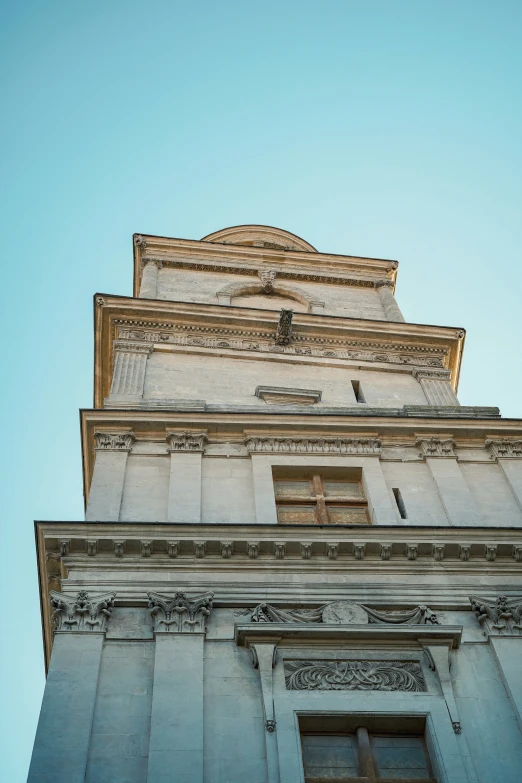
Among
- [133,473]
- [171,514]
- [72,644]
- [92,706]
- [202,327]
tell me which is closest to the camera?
[92,706]

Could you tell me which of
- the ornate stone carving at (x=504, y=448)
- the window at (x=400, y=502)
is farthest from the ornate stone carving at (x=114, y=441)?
the ornate stone carving at (x=504, y=448)

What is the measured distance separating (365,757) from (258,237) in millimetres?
29991

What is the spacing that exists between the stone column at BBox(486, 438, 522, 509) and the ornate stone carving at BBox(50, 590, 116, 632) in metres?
9.60

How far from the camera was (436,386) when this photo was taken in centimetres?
2850

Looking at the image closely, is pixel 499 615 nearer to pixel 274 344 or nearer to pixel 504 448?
pixel 504 448

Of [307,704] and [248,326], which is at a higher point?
[248,326]

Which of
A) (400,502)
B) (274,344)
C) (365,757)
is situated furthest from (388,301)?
(365,757)

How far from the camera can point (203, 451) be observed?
2216 centimetres

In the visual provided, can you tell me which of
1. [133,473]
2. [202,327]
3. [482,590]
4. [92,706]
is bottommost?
[92,706]

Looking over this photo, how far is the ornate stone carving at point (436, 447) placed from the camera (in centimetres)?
2291

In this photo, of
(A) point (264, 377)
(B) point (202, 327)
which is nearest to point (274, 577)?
(A) point (264, 377)

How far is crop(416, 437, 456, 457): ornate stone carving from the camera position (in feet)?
75.2

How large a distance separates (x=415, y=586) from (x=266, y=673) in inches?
144

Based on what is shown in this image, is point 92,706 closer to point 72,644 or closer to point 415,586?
point 72,644
